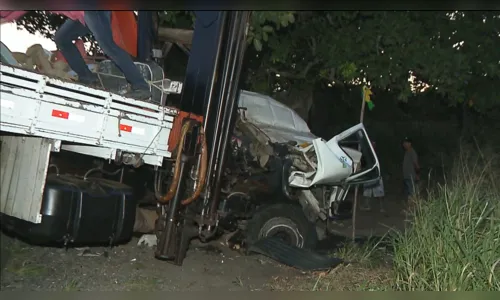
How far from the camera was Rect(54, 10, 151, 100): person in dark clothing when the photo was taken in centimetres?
449

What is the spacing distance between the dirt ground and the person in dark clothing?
→ 172cm

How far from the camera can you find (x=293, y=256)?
6.04 m

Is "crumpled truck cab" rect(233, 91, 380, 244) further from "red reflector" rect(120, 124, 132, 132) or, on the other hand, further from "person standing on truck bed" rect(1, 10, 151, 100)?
"red reflector" rect(120, 124, 132, 132)

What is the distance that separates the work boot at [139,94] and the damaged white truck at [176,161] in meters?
0.13

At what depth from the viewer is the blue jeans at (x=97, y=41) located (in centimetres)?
449

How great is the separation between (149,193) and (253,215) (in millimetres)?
1598

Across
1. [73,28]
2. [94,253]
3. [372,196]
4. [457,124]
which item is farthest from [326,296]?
[457,124]

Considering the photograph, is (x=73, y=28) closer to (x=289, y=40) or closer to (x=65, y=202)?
(x=65, y=202)

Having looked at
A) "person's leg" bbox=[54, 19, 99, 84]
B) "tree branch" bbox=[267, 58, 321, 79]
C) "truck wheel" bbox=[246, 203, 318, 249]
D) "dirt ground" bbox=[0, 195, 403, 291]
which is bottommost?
"dirt ground" bbox=[0, 195, 403, 291]

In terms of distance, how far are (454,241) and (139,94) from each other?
317cm


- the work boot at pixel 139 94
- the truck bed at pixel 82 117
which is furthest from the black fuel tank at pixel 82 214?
the work boot at pixel 139 94

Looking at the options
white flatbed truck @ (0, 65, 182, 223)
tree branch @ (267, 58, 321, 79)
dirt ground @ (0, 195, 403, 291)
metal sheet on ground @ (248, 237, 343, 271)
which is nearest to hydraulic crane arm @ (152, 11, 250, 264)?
dirt ground @ (0, 195, 403, 291)

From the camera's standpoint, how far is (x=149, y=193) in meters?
5.20

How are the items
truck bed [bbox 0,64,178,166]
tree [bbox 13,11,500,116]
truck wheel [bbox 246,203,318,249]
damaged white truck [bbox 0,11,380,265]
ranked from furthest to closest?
tree [bbox 13,11,500,116], truck wheel [bbox 246,203,318,249], damaged white truck [bbox 0,11,380,265], truck bed [bbox 0,64,178,166]
